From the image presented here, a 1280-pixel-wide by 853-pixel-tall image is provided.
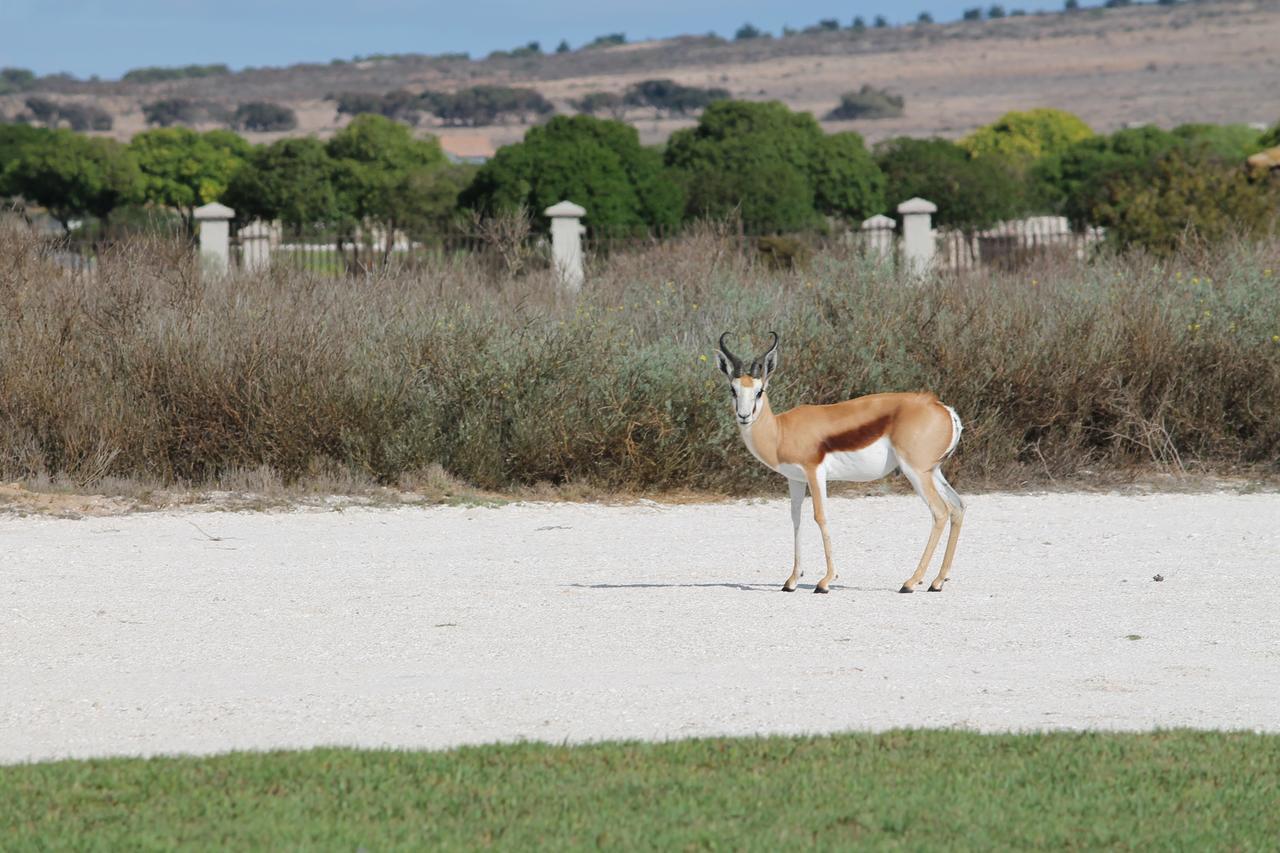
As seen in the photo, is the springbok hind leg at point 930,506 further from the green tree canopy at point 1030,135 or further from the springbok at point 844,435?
the green tree canopy at point 1030,135

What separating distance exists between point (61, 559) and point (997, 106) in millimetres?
129748

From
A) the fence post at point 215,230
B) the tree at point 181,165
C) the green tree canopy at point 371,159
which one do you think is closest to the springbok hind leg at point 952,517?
the fence post at point 215,230

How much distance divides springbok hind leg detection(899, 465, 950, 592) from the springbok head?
0.86m

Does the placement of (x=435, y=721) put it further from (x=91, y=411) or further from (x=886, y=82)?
(x=886, y=82)

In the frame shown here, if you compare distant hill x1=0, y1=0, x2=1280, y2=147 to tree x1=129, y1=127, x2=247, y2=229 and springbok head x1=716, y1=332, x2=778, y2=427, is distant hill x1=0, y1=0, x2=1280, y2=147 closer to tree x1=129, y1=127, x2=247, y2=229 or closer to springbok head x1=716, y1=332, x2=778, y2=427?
tree x1=129, y1=127, x2=247, y2=229

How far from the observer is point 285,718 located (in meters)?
6.92

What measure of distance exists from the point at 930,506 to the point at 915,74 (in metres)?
146

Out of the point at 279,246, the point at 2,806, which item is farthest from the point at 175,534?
the point at 279,246

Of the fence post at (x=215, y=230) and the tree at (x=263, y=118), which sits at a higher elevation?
the tree at (x=263, y=118)

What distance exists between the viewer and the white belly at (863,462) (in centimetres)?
910

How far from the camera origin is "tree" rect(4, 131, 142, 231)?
67.8 meters

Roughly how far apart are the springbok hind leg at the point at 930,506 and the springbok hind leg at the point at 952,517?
0.17 feet

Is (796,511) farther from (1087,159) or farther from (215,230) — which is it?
(1087,159)

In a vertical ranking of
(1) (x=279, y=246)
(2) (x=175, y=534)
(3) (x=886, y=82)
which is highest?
(3) (x=886, y=82)
